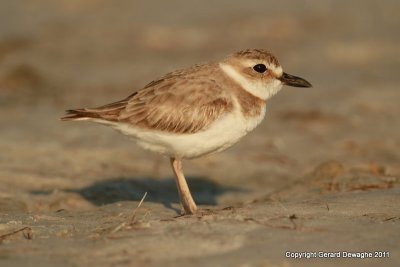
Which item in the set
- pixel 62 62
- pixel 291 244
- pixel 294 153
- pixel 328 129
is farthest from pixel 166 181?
pixel 62 62

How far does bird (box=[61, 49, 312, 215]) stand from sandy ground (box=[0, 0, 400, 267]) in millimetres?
585

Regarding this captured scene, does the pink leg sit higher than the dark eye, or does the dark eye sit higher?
the dark eye

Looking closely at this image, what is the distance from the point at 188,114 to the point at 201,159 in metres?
3.28

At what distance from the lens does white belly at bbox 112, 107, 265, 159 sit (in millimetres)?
6520

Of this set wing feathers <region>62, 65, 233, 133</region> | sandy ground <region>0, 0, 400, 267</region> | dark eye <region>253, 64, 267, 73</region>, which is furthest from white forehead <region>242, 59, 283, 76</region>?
sandy ground <region>0, 0, 400, 267</region>

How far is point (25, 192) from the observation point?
7684 millimetres

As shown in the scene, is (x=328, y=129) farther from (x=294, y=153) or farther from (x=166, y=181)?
(x=166, y=181)

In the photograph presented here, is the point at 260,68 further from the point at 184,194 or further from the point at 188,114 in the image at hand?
the point at 184,194

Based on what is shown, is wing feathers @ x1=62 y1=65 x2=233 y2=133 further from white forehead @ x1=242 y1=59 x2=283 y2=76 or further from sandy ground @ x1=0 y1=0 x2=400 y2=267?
sandy ground @ x1=0 y1=0 x2=400 y2=267

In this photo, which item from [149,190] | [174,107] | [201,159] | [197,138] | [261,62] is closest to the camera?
[197,138]

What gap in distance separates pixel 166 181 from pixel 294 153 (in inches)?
82.5

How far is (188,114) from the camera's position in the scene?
659 centimetres

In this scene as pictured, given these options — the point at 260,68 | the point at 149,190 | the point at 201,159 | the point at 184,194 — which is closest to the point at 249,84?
the point at 260,68

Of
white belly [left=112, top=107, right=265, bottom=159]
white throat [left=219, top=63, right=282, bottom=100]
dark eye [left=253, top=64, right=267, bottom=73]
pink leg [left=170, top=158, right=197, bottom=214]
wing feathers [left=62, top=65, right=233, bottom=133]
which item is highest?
dark eye [left=253, top=64, right=267, bottom=73]
